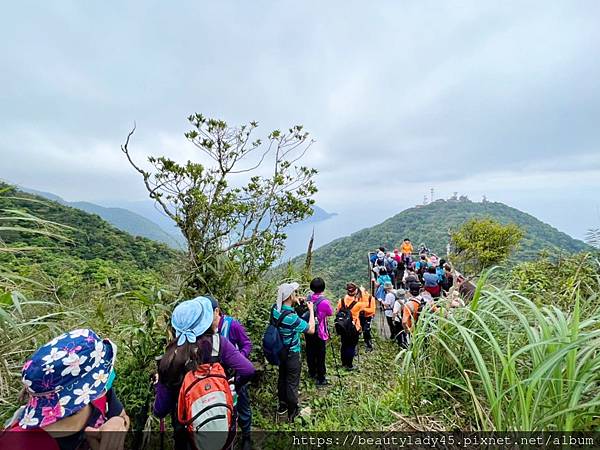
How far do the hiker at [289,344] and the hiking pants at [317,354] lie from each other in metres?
0.74

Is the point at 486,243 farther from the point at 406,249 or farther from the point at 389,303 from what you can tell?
the point at 389,303

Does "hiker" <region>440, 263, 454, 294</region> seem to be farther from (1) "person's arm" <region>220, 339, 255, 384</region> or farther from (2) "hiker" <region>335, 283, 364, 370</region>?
(1) "person's arm" <region>220, 339, 255, 384</region>

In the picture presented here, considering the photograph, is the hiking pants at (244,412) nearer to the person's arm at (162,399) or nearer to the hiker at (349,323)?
the person's arm at (162,399)

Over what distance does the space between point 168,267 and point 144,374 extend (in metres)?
1.27

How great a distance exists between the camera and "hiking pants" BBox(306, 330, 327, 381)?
148 inches

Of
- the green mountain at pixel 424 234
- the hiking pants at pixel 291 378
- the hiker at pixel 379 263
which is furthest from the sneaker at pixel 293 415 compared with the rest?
the green mountain at pixel 424 234

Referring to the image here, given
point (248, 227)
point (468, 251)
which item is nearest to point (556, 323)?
point (248, 227)

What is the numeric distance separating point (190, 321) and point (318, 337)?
2.26 meters

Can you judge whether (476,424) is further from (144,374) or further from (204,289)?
(204,289)

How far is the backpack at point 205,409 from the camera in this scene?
1.72 m

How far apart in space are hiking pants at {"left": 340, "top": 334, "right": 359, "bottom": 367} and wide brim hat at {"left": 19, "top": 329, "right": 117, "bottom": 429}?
3.35 m

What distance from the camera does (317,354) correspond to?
3.80 m

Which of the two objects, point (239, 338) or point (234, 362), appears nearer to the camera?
point (234, 362)

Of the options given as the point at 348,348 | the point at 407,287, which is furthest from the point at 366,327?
the point at 407,287
